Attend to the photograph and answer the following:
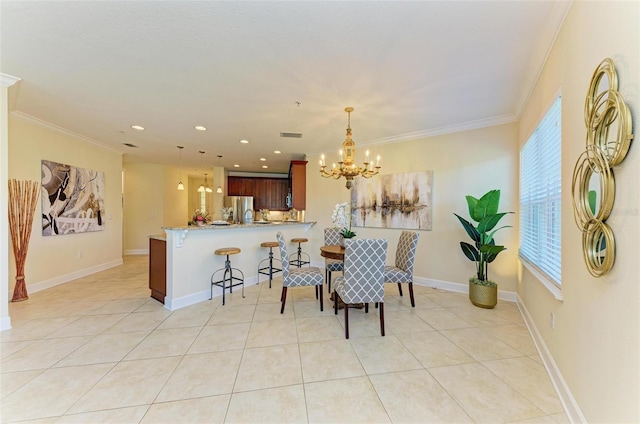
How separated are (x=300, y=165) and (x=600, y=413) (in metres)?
5.30

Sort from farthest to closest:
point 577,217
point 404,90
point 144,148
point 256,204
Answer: point 256,204 < point 144,148 < point 404,90 < point 577,217

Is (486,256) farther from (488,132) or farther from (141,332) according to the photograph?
(141,332)

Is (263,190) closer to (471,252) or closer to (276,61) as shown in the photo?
(276,61)

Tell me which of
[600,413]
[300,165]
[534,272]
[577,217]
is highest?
[300,165]

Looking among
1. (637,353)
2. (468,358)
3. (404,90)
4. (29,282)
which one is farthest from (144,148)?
(637,353)

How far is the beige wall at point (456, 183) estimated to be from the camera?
11.3ft

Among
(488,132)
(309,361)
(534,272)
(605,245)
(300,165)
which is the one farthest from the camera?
(300,165)

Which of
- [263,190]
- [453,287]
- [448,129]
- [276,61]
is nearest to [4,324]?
[276,61]

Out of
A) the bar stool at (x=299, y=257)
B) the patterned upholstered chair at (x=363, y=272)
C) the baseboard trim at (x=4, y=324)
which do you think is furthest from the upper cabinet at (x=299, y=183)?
the baseboard trim at (x=4, y=324)

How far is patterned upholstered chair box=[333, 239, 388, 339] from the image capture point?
239cm

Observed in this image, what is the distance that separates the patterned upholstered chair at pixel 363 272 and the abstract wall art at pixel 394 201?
2.08 metres

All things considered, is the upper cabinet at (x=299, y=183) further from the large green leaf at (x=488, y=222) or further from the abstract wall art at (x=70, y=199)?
the abstract wall art at (x=70, y=199)

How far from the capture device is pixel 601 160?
1.17m

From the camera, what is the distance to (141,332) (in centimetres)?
251
